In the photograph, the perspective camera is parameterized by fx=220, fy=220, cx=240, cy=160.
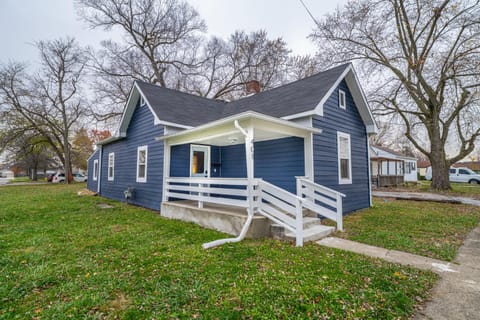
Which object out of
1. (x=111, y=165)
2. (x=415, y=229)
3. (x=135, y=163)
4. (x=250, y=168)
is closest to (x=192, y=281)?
(x=250, y=168)

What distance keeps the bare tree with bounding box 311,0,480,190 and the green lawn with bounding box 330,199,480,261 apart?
808 centimetres

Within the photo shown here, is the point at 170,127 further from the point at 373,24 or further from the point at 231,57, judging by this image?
the point at 231,57

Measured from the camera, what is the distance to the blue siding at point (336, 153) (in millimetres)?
6730

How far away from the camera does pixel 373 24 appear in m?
12.9

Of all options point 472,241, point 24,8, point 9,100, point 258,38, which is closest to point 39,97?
point 9,100

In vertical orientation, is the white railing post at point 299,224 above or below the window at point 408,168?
below

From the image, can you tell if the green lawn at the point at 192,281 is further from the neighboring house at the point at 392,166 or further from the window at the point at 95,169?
the neighboring house at the point at 392,166

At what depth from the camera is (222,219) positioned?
5.41m

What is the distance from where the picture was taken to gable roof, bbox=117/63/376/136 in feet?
23.1

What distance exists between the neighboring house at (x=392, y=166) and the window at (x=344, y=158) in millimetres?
13286

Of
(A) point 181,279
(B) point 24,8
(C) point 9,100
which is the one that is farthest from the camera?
(C) point 9,100

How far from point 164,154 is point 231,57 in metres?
15.4

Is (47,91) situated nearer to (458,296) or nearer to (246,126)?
(246,126)

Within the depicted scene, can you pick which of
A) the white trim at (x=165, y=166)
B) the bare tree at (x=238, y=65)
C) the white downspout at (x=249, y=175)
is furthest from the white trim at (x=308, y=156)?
the bare tree at (x=238, y=65)
